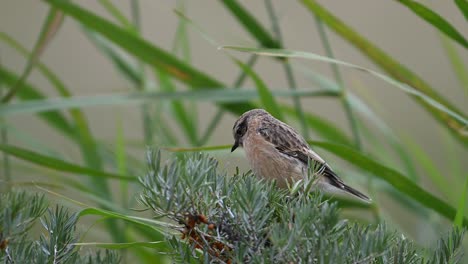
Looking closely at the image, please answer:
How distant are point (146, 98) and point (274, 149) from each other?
1.90 feet

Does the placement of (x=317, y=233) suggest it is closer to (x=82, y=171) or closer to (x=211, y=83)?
(x=82, y=171)

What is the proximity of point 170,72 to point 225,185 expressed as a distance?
38.1 inches

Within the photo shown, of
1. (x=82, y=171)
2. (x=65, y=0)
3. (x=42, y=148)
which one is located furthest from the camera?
(x=42, y=148)

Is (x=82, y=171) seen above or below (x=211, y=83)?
below

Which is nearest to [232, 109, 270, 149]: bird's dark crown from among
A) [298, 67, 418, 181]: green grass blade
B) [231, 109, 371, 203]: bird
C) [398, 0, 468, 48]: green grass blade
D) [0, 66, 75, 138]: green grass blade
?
[231, 109, 371, 203]: bird

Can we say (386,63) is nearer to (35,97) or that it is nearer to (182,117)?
(182,117)

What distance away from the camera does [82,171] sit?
1358 millimetres

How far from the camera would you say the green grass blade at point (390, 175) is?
1.16 m

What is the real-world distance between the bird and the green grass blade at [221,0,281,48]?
0.48 meters

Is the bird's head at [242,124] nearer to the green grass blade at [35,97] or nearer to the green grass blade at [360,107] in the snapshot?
the green grass blade at [360,107]

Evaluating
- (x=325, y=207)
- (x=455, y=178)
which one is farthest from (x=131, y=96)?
(x=325, y=207)

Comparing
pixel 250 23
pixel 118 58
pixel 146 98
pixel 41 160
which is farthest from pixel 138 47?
pixel 118 58

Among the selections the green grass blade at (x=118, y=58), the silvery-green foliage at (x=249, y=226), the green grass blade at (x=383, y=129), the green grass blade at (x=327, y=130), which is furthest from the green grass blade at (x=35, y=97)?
the silvery-green foliage at (x=249, y=226)

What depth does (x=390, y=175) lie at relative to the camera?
118 cm
